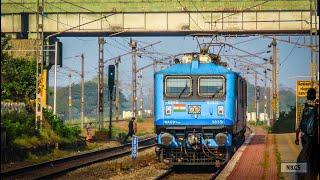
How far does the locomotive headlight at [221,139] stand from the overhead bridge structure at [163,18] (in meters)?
21.9

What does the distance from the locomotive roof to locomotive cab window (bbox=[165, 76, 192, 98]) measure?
198 millimetres

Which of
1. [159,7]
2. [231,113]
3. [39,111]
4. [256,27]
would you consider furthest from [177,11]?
[231,113]

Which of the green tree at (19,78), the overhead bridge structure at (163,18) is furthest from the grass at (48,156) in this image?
the overhead bridge structure at (163,18)

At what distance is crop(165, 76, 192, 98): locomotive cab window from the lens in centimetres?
2161

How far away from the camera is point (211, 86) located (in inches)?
854

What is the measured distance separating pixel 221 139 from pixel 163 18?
23.8 metres

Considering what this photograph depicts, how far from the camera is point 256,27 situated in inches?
1710

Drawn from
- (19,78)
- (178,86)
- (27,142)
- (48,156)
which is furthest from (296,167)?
(19,78)

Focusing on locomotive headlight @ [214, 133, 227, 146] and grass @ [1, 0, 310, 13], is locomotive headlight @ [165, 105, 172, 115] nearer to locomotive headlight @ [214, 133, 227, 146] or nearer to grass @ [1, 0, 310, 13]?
locomotive headlight @ [214, 133, 227, 146]

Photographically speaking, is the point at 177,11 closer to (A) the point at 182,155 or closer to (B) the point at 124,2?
(B) the point at 124,2

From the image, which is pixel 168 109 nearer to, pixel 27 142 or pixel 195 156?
pixel 195 156

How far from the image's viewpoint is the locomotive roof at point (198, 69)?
855 inches

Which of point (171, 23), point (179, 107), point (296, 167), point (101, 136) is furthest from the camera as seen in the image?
point (101, 136)

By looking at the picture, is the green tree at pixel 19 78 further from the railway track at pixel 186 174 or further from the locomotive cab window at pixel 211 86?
the locomotive cab window at pixel 211 86
